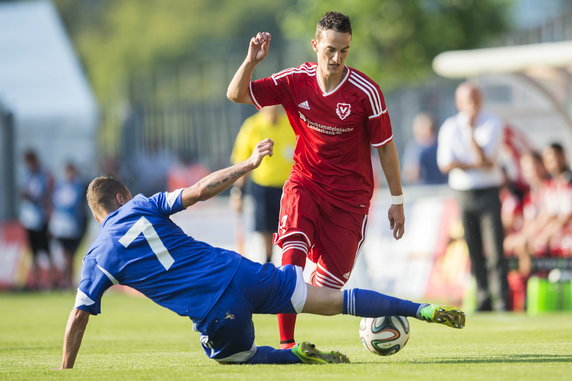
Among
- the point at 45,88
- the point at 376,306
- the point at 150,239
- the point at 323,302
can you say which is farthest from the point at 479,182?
the point at 45,88

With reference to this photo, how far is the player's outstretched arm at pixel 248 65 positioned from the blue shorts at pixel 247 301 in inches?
58.3

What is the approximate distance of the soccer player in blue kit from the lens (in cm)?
777

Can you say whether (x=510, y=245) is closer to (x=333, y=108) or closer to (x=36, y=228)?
(x=333, y=108)

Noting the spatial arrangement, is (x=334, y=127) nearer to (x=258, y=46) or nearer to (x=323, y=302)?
(x=258, y=46)

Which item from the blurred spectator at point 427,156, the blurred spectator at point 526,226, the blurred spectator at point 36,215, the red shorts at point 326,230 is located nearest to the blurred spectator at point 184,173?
the blurred spectator at point 36,215

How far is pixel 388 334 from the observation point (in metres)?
8.28

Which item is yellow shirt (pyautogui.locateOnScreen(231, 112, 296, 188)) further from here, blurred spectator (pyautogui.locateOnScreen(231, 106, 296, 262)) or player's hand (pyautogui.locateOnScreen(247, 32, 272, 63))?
player's hand (pyautogui.locateOnScreen(247, 32, 272, 63))

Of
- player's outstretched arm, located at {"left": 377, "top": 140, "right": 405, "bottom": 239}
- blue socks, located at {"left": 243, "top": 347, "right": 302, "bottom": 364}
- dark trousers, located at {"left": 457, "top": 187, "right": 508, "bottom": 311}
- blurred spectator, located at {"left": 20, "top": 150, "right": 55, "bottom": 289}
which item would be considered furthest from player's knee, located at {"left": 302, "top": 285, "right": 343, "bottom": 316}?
blurred spectator, located at {"left": 20, "top": 150, "right": 55, "bottom": 289}

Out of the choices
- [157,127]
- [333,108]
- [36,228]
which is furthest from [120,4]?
[333,108]

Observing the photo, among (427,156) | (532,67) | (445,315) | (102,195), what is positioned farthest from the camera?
(427,156)

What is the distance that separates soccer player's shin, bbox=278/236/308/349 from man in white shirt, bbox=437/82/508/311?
538cm

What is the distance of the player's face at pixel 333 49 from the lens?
851cm

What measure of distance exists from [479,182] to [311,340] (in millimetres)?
4055

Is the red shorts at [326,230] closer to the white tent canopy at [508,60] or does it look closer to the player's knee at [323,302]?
the player's knee at [323,302]
